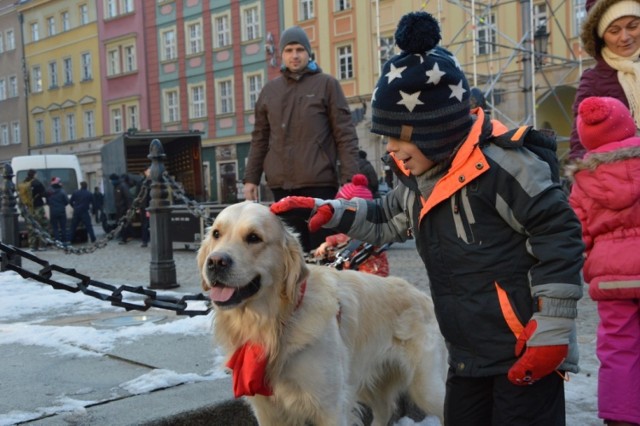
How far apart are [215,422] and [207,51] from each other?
35226 millimetres

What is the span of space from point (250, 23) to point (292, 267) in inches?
1321

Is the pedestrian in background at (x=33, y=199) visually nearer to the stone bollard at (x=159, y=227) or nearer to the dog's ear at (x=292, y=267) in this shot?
the stone bollard at (x=159, y=227)

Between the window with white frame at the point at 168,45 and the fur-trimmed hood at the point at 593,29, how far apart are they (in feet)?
120

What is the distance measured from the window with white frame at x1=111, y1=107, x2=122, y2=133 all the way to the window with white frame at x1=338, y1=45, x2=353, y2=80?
17071mm

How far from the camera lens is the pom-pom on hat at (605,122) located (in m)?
3.25

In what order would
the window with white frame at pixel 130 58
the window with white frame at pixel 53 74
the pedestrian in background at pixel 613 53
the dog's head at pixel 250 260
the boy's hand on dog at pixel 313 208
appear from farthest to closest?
the window with white frame at pixel 53 74, the window with white frame at pixel 130 58, the pedestrian in background at pixel 613 53, the dog's head at pixel 250 260, the boy's hand on dog at pixel 313 208

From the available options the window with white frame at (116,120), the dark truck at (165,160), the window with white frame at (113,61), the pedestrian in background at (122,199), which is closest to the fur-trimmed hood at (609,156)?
the pedestrian in background at (122,199)

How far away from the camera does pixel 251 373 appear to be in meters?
2.68

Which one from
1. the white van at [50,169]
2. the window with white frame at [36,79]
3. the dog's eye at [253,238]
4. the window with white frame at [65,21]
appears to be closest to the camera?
the dog's eye at [253,238]

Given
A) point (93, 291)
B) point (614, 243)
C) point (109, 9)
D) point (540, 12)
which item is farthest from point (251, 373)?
point (109, 9)

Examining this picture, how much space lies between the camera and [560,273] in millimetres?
2002

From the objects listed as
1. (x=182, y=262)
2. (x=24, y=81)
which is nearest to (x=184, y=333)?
(x=182, y=262)

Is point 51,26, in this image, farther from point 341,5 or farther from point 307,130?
point 307,130

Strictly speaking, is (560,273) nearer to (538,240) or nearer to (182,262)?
(538,240)
